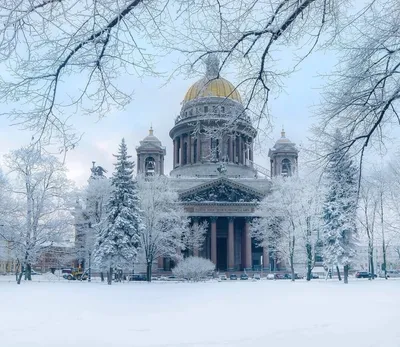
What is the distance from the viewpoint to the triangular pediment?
52469mm

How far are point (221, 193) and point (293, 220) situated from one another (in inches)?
610

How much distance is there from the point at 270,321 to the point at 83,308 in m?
6.22

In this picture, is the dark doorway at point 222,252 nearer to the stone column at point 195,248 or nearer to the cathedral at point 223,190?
the cathedral at point 223,190

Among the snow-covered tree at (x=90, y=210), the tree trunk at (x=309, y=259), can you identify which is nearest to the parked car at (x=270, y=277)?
the tree trunk at (x=309, y=259)

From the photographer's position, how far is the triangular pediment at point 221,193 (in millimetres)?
52469

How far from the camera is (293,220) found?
3850cm

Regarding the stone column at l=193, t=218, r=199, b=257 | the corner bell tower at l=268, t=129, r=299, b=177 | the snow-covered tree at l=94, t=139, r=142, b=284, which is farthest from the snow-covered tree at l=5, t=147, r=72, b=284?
the corner bell tower at l=268, t=129, r=299, b=177

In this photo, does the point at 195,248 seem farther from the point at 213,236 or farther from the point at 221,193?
the point at 221,193

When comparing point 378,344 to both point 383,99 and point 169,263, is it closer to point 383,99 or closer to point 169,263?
point 383,99

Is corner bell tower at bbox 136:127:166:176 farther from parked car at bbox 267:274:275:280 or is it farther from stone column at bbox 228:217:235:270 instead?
parked car at bbox 267:274:275:280

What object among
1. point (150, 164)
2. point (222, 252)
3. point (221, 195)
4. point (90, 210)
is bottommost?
point (222, 252)

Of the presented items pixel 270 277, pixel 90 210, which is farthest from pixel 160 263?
pixel 270 277

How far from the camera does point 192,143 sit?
214 ft

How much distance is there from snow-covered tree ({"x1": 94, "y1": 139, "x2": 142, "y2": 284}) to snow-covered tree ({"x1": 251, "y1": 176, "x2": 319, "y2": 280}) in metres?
12.6
